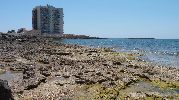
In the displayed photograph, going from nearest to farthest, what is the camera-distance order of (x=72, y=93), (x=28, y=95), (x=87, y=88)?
(x=28, y=95)
(x=72, y=93)
(x=87, y=88)

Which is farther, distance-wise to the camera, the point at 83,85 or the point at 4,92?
the point at 83,85

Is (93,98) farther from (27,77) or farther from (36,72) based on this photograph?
(36,72)

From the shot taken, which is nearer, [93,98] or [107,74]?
[93,98]

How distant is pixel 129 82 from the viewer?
79.8 feet

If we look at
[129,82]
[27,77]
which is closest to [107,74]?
[129,82]

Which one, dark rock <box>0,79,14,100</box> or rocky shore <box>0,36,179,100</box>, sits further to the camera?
rocky shore <box>0,36,179,100</box>

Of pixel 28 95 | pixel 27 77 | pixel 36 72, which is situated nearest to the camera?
pixel 28 95

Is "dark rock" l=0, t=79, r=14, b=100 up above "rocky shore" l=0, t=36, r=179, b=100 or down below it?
above

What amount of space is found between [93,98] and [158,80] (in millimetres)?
9441

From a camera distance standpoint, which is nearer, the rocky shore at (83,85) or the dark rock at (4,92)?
the dark rock at (4,92)

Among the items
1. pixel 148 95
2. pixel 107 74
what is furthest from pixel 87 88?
pixel 107 74

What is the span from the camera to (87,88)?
21516 millimetres

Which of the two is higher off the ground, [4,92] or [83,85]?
[4,92]

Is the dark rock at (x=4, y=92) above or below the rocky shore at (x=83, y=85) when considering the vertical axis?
above
